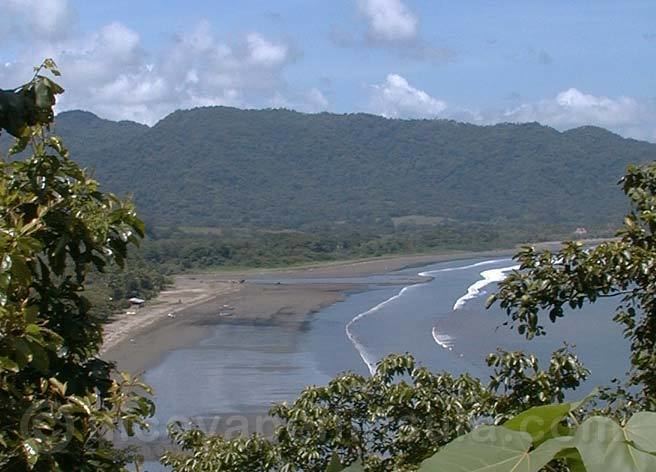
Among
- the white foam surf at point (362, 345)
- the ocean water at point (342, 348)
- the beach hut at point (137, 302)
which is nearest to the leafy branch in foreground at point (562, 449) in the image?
the ocean water at point (342, 348)

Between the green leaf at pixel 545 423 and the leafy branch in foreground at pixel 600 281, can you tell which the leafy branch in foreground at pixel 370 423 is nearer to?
the leafy branch in foreground at pixel 600 281

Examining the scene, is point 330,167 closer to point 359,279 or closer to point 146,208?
point 146,208

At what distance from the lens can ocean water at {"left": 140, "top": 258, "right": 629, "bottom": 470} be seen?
18.4 metres

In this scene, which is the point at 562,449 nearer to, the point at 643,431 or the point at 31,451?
the point at 643,431

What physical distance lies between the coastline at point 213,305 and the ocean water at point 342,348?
0.82m

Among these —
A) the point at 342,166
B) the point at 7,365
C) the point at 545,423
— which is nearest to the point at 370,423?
the point at 7,365

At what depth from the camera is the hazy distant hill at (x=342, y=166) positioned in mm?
118125

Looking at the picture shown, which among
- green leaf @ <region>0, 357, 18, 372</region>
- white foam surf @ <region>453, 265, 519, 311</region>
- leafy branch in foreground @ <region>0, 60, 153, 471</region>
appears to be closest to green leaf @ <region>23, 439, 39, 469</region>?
leafy branch in foreground @ <region>0, 60, 153, 471</region>

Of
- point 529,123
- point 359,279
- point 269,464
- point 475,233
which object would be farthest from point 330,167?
point 269,464

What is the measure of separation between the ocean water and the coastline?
82 centimetres

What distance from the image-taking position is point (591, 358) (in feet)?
53.8

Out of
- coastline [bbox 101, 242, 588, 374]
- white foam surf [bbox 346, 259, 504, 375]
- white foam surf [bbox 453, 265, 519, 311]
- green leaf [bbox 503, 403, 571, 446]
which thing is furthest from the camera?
white foam surf [bbox 453, 265, 519, 311]

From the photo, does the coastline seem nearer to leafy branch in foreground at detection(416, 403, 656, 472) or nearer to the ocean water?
the ocean water

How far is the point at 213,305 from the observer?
3912 cm
